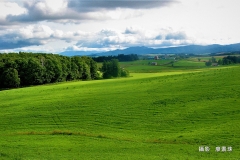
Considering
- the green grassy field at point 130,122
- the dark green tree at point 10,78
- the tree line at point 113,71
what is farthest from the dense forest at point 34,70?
the green grassy field at point 130,122

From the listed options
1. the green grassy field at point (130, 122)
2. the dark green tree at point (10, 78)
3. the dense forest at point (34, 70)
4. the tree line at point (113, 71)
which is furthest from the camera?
the tree line at point (113, 71)

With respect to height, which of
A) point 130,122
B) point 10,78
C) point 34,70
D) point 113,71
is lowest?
point 130,122

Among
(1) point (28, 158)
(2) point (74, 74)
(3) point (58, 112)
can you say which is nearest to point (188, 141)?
(1) point (28, 158)

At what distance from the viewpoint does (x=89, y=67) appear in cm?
14038

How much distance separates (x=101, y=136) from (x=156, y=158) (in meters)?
9.34

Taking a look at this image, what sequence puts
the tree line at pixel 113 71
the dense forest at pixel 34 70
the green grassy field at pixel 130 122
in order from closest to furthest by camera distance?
the green grassy field at pixel 130 122 → the dense forest at pixel 34 70 → the tree line at pixel 113 71

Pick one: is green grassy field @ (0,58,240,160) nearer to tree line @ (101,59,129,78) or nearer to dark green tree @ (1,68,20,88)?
dark green tree @ (1,68,20,88)

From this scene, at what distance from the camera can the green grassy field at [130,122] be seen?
27578 mm

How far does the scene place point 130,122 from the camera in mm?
36844

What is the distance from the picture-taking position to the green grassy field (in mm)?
27578

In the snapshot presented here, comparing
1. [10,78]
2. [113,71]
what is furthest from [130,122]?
[113,71]

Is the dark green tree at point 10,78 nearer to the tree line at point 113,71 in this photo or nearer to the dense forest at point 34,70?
the dense forest at point 34,70

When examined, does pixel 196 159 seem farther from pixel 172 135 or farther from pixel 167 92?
pixel 167 92

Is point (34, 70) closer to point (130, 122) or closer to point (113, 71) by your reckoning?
point (113, 71)
